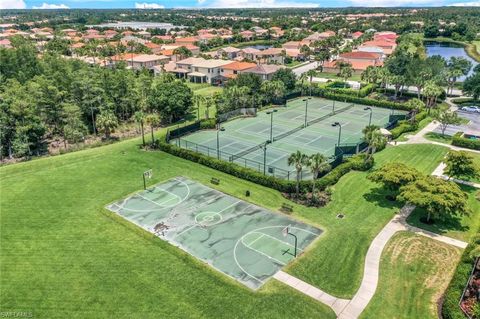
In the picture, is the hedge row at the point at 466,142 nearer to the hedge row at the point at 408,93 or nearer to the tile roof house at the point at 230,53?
the hedge row at the point at 408,93

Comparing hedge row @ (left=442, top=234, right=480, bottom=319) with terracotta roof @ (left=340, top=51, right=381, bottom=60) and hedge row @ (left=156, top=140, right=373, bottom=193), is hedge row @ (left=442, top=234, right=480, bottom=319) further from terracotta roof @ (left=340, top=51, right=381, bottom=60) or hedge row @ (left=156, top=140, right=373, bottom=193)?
terracotta roof @ (left=340, top=51, right=381, bottom=60)

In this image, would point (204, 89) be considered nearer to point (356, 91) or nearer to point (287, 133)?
point (356, 91)

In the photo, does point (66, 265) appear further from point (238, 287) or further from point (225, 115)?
point (225, 115)

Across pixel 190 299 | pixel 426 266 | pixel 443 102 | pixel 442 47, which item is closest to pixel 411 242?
pixel 426 266

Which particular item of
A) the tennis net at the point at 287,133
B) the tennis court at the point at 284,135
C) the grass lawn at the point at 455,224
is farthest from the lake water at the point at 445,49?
the grass lawn at the point at 455,224

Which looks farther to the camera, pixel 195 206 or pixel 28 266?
pixel 195 206

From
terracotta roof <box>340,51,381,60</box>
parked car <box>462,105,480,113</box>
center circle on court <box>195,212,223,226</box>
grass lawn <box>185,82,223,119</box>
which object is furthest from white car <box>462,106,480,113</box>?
center circle on court <box>195,212,223,226</box>
